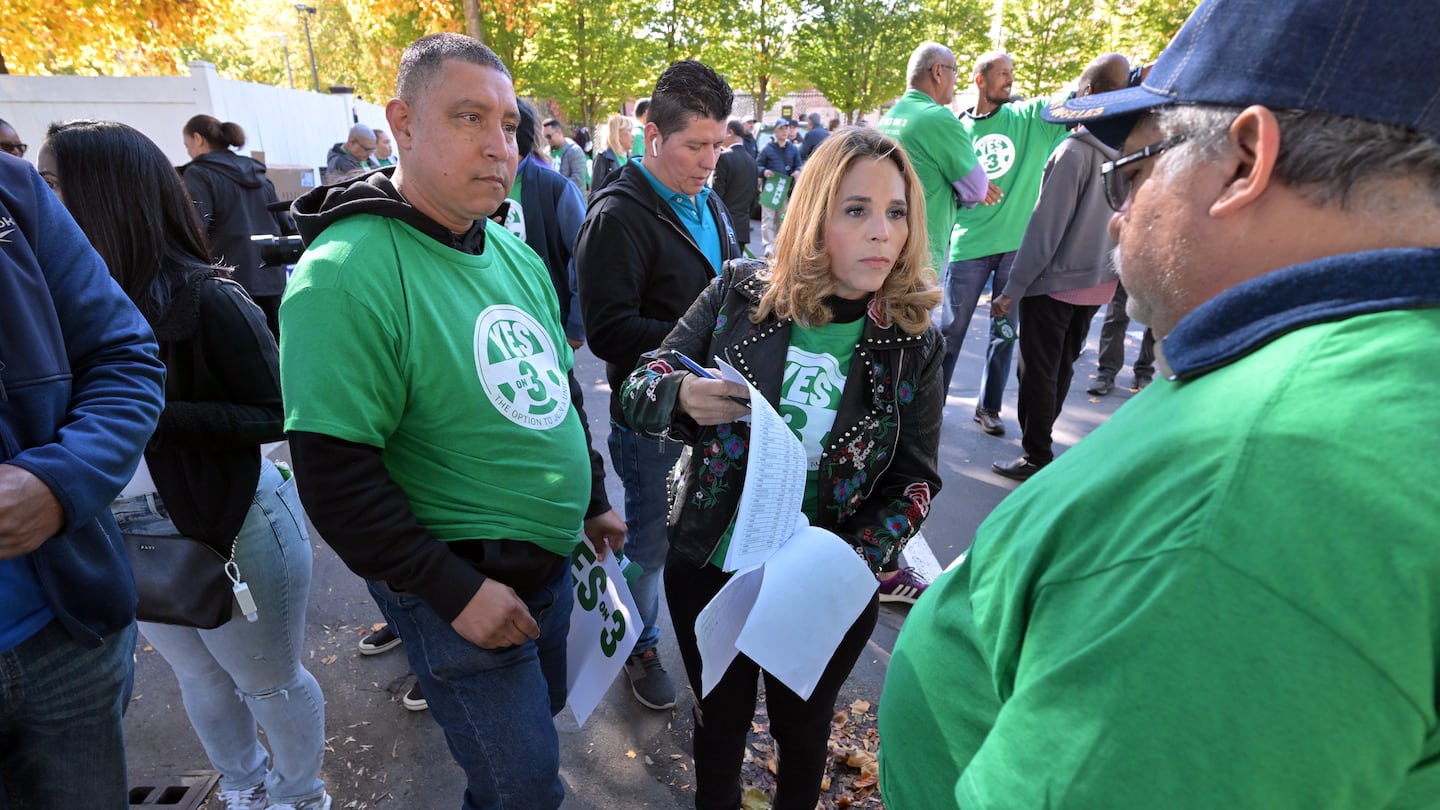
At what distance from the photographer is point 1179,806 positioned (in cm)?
60

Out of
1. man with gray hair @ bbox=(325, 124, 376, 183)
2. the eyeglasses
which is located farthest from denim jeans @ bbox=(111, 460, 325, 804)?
man with gray hair @ bbox=(325, 124, 376, 183)

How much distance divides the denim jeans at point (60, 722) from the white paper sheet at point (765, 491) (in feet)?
4.35

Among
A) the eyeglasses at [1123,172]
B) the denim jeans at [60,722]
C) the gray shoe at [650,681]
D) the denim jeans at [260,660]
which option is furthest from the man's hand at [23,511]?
Answer: the gray shoe at [650,681]

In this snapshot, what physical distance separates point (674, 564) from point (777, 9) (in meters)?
27.2

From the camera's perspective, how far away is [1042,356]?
15.2ft

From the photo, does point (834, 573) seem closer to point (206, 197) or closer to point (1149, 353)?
point (206, 197)

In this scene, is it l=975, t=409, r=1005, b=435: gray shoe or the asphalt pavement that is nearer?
the asphalt pavement

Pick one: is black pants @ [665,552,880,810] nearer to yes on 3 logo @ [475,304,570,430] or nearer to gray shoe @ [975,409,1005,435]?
yes on 3 logo @ [475,304,570,430]

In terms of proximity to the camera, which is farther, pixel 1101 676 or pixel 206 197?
pixel 206 197

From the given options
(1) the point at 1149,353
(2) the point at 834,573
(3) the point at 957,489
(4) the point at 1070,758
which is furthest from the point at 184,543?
(1) the point at 1149,353

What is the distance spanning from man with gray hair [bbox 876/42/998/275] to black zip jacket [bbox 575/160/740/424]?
226 cm

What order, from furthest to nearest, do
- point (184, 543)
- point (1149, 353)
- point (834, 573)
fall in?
point (1149, 353), point (184, 543), point (834, 573)

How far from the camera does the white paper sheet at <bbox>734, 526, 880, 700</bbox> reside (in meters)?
1.55

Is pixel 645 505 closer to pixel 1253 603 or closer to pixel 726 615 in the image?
pixel 726 615
